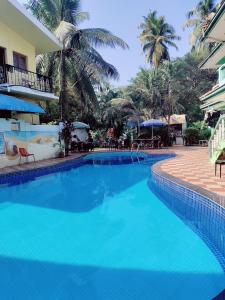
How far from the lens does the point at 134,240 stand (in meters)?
4.88

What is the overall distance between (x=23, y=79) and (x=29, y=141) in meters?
3.59

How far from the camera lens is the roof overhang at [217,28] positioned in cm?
831

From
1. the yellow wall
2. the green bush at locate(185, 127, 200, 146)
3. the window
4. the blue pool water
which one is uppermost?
the yellow wall

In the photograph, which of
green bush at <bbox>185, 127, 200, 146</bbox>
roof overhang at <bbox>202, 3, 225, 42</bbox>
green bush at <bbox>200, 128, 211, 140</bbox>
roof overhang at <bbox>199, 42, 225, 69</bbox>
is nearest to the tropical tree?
green bush at <bbox>185, 127, 200, 146</bbox>

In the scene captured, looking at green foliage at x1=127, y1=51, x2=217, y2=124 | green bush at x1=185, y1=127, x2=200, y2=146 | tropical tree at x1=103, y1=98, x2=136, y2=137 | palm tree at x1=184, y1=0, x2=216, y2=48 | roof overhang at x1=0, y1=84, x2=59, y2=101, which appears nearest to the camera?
roof overhang at x1=0, y1=84, x2=59, y2=101

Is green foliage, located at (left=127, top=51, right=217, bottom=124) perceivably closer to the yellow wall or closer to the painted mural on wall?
the yellow wall

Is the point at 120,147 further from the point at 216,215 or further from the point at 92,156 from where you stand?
the point at 216,215

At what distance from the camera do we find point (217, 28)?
9.91 m

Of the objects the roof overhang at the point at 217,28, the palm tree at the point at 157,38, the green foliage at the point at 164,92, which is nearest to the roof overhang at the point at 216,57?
the roof overhang at the point at 217,28

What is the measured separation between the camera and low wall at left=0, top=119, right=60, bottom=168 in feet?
38.7

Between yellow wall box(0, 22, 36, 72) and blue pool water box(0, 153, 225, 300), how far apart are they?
876 cm

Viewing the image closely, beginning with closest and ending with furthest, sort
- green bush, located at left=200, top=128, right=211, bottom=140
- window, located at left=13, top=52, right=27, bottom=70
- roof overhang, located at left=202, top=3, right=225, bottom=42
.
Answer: roof overhang, located at left=202, top=3, right=225, bottom=42 < window, located at left=13, top=52, right=27, bottom=70 < green bush, located at left=200, top=128, right=211, bottom=140

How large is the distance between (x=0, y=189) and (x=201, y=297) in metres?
7.39

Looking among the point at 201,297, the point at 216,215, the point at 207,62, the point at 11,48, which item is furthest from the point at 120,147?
the point at 201,297
